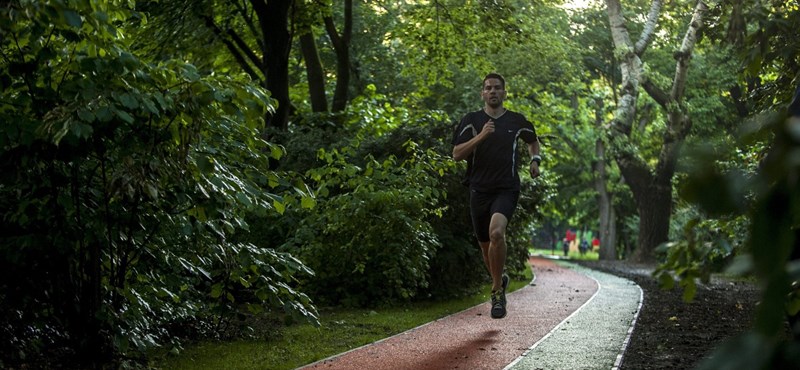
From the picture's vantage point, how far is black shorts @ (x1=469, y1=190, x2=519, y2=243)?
9094 mm

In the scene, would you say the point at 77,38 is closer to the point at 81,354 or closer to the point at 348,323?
the point at 81,354

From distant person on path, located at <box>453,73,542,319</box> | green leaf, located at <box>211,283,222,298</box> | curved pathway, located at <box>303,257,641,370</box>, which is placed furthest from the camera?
distant person on path, located at <box>453,73,542,319</box>

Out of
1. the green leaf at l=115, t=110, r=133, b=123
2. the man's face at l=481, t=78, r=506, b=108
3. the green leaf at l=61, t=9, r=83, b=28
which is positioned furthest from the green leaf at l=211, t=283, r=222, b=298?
the man's face at l=481, t=78, r=506, b=108

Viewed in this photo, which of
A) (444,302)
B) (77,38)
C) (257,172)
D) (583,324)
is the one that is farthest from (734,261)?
(444,302)

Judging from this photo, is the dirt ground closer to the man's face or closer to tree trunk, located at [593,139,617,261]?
the man's face

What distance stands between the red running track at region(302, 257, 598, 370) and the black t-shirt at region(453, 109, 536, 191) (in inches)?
54.5

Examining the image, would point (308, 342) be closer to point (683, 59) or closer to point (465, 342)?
point (465, 342)

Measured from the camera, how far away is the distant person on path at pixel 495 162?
8969 mm

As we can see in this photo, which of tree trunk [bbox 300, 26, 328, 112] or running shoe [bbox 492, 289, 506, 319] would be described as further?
tree trunk [bbox 300, 26, 328, 112]

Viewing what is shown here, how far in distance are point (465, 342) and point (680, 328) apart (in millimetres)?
2380

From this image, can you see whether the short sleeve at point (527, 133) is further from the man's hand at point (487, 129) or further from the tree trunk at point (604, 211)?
the tree trunk at point (604, 211)

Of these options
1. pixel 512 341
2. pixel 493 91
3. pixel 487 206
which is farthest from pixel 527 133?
pixel 512 341

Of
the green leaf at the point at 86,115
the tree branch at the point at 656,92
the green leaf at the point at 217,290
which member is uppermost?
the tree branch at the point at 656,92

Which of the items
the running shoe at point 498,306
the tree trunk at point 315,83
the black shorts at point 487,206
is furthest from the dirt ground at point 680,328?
the tree trunk at point 315,83
